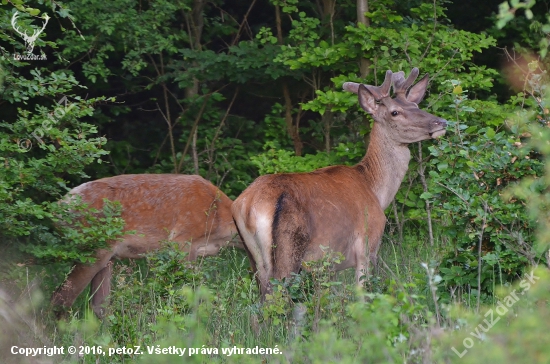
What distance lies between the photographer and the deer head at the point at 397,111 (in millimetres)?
8297

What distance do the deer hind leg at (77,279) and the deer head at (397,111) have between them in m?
2.90

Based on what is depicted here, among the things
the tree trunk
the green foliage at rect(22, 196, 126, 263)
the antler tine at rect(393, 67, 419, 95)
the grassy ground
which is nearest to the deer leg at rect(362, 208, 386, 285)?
the grassy ground

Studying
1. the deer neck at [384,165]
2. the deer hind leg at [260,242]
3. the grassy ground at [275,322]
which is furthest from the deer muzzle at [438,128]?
the deer hind leg at [260,242]

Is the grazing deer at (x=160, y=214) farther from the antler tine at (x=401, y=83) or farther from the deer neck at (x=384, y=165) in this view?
the antler tine at (x=401, y=83)

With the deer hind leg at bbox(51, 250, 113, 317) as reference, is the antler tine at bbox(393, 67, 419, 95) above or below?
above

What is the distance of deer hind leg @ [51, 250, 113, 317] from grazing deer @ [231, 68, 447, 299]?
6.60ft

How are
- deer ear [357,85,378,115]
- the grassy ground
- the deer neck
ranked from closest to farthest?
the grassy ground → the deer neck → deer ear [357,85,378,115]

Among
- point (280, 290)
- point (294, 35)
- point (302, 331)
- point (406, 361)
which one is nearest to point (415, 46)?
point (294, 35)

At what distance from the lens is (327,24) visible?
11.1m

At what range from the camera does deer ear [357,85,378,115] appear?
8586mm

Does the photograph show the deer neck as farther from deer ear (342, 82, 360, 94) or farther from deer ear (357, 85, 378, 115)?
deer ear (342, 82, 360, 94)

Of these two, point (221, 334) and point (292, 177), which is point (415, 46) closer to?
point (292, 177)

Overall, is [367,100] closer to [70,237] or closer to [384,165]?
[384,165]

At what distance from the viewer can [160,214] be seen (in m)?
9.01
